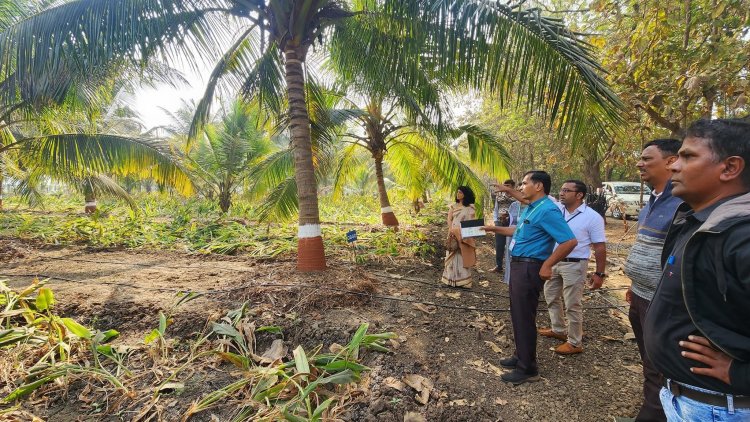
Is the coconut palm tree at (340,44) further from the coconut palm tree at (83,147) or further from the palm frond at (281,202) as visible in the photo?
the palm frond at (281,202)

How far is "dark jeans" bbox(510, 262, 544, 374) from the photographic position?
2.86m

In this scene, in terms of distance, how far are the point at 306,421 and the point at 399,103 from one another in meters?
Answer: 5.15

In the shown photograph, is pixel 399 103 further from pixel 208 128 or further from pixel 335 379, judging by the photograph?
pixel 208 128

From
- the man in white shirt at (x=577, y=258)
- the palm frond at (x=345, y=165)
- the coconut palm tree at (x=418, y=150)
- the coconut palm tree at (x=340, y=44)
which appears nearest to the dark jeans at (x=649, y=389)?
the man in white shirt at (x=577, y=258)

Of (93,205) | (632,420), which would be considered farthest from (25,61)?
(93,205)

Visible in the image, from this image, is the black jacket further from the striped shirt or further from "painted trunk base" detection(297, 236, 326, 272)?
"painted trunk base" detection(297, 236, 326, 272)

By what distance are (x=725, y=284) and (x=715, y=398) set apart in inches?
15.9

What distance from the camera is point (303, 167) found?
4.70m

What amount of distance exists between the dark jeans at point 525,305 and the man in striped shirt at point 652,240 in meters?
0.64

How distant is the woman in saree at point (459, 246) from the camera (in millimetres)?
5016

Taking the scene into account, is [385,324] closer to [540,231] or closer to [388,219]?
[540,231]

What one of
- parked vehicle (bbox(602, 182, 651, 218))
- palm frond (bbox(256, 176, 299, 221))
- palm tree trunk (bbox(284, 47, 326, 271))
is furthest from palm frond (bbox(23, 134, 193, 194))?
parked vehicle (bbox(602, 182, 651, 218))

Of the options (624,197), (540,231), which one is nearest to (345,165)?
(540,231)

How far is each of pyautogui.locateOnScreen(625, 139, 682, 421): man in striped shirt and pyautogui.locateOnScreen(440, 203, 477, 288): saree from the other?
2.60m
